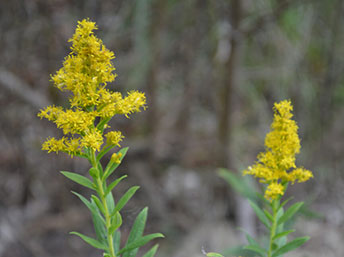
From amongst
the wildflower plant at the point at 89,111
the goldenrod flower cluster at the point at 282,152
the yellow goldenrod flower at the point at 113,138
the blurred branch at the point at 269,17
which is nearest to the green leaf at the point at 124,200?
the wildflower plant at the point at 89,111

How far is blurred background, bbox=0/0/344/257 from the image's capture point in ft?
11.6

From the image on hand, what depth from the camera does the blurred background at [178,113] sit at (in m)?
3.53

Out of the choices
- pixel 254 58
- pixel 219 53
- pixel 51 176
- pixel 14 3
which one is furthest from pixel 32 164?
pixel 254 58

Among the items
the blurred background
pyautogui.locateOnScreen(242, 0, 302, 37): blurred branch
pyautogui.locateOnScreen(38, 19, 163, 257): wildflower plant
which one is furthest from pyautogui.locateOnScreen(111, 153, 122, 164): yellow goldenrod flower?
pyautogui.locateOnScreen(242, 0, 302, 37): blurred branch

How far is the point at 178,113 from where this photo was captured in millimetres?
4719

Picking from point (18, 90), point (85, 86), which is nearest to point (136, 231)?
point (85, 86)

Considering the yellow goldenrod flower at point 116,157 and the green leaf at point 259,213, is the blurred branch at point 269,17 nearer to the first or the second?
the green leaf at point 259,213

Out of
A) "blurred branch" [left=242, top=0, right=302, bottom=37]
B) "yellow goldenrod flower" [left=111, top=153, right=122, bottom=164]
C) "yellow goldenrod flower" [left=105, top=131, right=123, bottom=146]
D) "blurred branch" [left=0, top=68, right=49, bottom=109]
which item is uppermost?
"blurred branch" [left=242, top=0, right=302, bottom=37]

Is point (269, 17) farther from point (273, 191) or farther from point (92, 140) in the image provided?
point (92, 140)

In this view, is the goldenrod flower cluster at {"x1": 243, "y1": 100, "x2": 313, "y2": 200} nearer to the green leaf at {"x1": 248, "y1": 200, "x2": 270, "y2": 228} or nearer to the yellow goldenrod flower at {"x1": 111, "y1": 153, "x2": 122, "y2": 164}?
the green leaf at {"x1": 248, "y1": 200, "x2": 270, "y2": 228}

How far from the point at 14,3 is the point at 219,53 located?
2.00 meters

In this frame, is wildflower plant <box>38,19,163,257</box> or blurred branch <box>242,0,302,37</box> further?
blurred branch <box>242,0,302,37</box>

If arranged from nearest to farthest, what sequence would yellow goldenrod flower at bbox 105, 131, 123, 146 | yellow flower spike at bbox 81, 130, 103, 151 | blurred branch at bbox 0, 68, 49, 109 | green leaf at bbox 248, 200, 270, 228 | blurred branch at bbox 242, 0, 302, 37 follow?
1. yellow flower spike at bbox 81, 130, 103, 151
2. yellow goldenrod flower at bbox 105, 131, 123, 146
3. green leaf at bbox 248, 200, 270, 228
4. blurred branch at bbox 242, 0, 302, 37
5. blurred branch at bbox 0, 68, 49, 109

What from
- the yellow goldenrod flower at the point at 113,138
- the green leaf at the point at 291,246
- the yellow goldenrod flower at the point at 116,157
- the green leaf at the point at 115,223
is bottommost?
the green leaf at the point at 115,223
